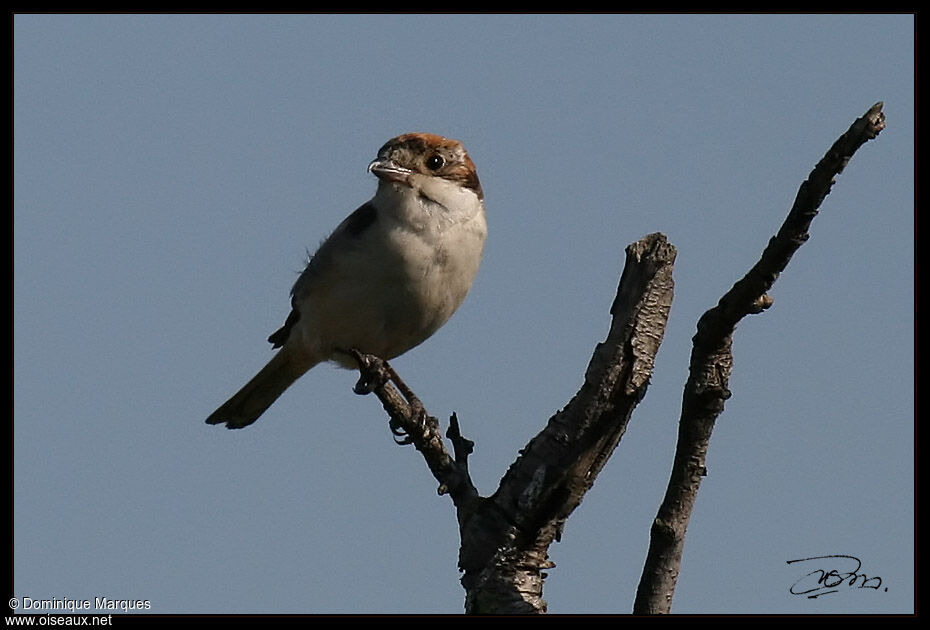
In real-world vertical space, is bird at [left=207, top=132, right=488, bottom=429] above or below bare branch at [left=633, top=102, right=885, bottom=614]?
above

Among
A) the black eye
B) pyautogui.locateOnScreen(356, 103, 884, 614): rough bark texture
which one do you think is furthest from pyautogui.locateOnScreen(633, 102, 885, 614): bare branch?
the black eye

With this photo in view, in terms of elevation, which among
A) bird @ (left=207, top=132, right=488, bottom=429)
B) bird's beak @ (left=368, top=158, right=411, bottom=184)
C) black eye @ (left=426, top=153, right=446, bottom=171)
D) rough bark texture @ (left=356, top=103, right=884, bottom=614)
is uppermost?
black eye @ (left=426, top=153, right=446, bottom=171)

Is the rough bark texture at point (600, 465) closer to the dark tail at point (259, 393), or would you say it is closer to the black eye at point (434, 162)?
the black eye at point (434, 162)

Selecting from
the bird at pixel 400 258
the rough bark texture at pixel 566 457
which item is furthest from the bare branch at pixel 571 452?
the bird at pixel 400 258

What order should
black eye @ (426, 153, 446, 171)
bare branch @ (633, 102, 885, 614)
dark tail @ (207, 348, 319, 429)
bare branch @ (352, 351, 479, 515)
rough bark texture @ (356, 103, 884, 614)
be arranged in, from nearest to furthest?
bare branch @ (633, 102, 885, 614)
rough bark texture @ (356, 103, 884, 614)
bare branch @ (352, 351, 479, 515)
black eye @ (426, 153, 446, 171)
dark tail @ (207, 348, 319, 429)

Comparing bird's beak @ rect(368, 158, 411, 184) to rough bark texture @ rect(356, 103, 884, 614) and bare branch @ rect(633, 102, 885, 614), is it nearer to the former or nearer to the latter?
rough bark texture @ rect(356, 103, 884, 614)

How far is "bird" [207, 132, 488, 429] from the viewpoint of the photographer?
7.22 meters

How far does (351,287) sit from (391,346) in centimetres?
52

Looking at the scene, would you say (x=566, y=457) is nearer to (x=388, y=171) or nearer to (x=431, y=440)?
(x=431, y=440)

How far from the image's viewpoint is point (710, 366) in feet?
14.8

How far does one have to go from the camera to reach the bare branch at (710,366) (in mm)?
4113

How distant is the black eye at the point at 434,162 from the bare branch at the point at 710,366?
3.45m
